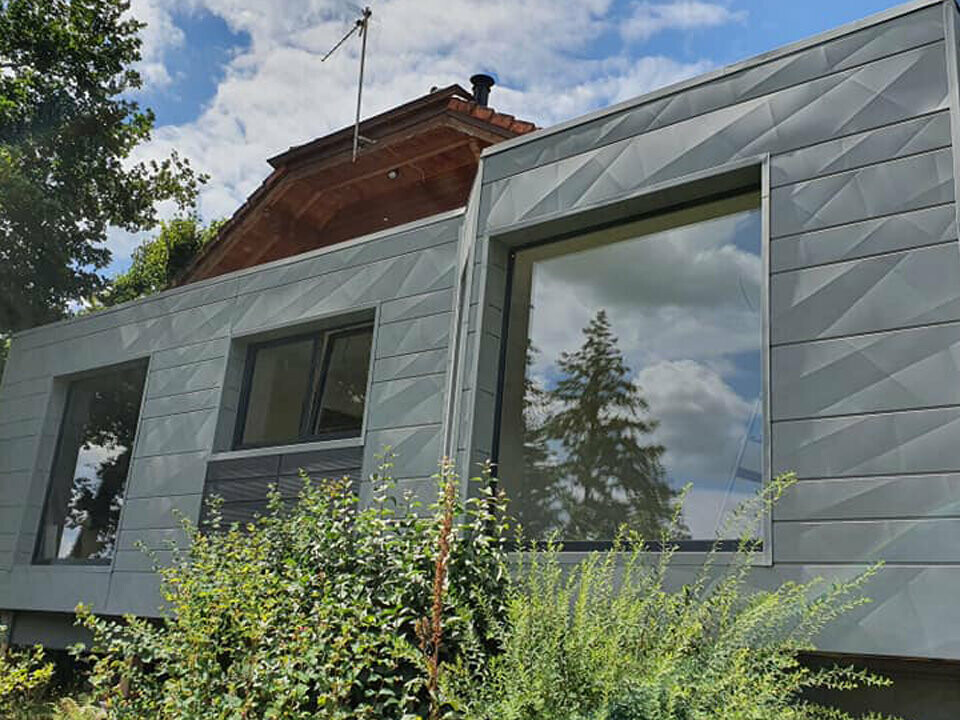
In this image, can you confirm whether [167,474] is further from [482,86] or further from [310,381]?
[482,86]

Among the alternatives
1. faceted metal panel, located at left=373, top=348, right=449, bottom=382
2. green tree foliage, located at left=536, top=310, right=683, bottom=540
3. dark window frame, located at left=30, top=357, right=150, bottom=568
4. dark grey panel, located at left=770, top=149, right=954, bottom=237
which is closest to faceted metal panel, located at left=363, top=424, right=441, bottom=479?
faceted metal panel, located at left=373, top=348, right=449, bottom=382

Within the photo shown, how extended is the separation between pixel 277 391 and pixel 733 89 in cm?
533

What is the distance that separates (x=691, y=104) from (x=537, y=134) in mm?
1176

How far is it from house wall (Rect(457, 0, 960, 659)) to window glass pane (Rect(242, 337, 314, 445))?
13.6ft

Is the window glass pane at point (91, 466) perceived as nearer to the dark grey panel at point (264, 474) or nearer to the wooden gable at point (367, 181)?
the dark grey panel at point (264, 474)

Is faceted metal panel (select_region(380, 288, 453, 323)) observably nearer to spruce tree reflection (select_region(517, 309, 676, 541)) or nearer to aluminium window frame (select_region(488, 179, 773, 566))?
aluminium window frame (select_region(488, 179, 773, 566))

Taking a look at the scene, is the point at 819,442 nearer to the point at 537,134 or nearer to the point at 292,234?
the point at 537,134

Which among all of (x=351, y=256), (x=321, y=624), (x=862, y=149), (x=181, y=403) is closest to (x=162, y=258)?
(x=181, y=403)

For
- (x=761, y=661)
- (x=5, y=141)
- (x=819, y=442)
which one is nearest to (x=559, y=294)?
(x=819, y=442)

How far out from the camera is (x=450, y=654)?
4.39m

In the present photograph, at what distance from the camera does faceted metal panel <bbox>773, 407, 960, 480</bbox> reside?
4215 millimetres

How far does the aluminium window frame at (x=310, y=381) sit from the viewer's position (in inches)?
327

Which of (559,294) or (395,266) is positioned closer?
(559,294)

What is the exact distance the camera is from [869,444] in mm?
4422
